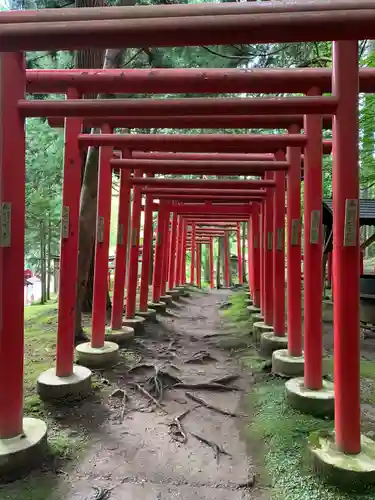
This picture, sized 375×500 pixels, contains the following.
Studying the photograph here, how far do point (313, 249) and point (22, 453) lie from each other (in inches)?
116

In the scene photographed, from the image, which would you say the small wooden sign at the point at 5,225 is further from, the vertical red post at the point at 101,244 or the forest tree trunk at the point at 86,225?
the forest tree trunk at the point at 86,225

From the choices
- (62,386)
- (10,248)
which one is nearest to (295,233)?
(62,386)

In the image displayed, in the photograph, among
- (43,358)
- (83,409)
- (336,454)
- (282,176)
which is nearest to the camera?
(336,454)

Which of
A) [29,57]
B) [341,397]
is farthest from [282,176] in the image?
[29,57]

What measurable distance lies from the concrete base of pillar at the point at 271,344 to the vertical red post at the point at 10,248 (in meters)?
3.72

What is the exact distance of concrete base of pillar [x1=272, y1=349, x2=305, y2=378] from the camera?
467cm

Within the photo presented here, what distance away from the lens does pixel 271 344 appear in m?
5.86

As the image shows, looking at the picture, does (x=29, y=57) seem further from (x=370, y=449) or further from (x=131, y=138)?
(x=370, y=449)

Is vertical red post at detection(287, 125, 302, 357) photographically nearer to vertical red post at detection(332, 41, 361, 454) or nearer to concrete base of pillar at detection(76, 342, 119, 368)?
vertical red post at detection(332, 41, 361, 454)

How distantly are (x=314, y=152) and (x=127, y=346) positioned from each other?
153 inches

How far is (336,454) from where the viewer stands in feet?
9.02

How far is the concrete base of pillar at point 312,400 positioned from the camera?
368 centimetres

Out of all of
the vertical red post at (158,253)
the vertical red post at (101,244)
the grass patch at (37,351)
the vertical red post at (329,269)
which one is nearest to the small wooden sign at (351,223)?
the grass patch at (37,351)

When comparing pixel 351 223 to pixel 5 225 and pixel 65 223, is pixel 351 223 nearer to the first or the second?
pixel 5 225
